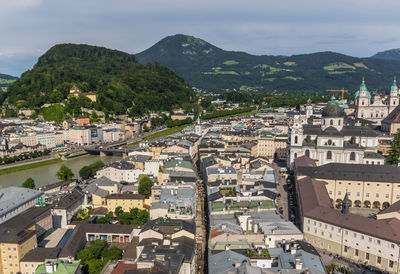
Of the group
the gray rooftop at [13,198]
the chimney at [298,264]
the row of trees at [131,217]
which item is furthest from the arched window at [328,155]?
the gray rooftop at [13,198]

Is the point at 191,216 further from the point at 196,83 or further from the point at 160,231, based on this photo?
the point at 196,83

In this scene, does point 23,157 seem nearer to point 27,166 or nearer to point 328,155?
point 27,166

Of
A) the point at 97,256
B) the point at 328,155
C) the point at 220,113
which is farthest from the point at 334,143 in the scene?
the point at 220,113

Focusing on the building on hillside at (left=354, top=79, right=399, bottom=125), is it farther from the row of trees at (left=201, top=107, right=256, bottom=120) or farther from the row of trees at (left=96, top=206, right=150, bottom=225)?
the row of trees at (left=96, top=206, right=150, bottom=225)

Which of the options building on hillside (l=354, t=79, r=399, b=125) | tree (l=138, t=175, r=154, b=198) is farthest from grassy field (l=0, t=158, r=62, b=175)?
building on hillside (l=354, t=79, r=399, b=125)

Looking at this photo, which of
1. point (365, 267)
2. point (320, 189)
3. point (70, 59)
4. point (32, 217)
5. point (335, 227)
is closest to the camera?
point (365, 267)

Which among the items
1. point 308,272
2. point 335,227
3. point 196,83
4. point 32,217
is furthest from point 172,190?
point 196,83

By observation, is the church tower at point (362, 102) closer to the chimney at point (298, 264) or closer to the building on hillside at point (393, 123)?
the building on hillside at point (393, 123)
